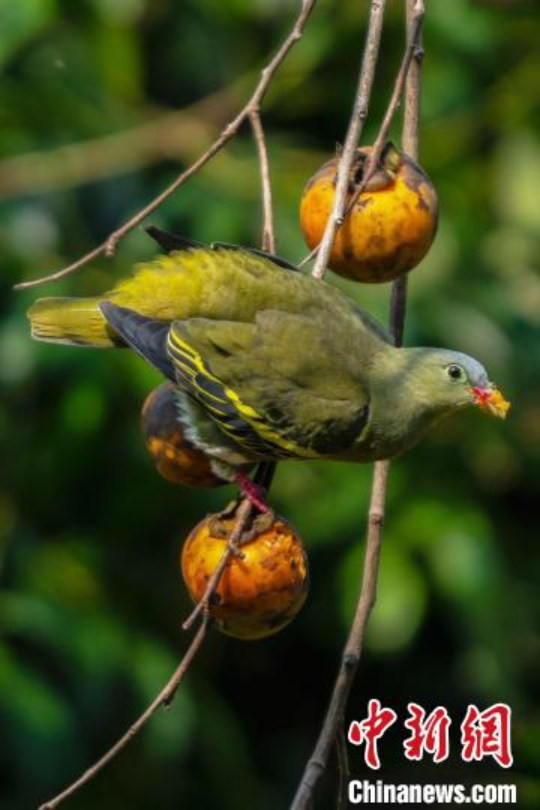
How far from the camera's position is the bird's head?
8.91ft

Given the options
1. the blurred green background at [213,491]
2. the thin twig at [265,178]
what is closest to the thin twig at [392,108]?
the thin twig at [265,178]

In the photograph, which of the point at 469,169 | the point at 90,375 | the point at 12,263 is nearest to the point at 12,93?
the point at 12,263

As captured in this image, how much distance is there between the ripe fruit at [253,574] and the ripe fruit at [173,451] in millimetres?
236

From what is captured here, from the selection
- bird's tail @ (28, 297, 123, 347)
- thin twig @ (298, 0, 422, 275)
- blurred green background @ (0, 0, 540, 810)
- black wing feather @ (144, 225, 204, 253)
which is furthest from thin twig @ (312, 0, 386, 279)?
blurred green background @ (0, 0, 540, 810)

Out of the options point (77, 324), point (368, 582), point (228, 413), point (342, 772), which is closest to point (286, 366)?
point (228, 413)

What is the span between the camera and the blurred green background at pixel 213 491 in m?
4.18

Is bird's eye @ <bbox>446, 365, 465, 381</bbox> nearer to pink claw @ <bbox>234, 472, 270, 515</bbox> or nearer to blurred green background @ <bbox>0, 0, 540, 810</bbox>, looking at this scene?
pink claw @ <bbox>234, 472, 270, 515</bbox>

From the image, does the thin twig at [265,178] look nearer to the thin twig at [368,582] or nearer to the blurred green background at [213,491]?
the thin twig at [368,582]

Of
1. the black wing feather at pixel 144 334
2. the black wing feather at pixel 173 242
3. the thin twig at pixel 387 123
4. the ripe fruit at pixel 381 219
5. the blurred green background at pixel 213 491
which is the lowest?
the blurred green background at pixel 213 491

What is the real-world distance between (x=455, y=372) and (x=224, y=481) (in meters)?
0.48

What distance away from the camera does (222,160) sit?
4555 millimetres

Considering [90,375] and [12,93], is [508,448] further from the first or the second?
[12,93]

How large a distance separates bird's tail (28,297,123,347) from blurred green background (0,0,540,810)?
91 cm

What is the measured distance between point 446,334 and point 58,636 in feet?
4.47
